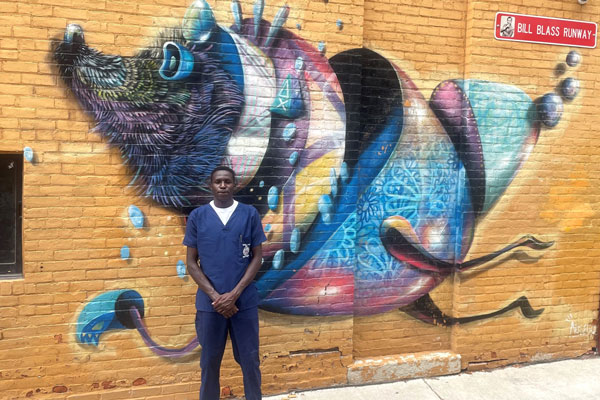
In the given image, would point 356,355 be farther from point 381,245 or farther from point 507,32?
point 507,32

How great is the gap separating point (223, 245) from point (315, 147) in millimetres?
1334

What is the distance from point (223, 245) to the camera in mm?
2939

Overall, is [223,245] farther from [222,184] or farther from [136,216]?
[136,216]

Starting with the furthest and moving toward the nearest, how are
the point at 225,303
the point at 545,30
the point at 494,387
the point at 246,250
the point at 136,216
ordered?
the point at 545,30, the point at 494,387, the point at 136,216, the point at 246,250, the point at 225,303

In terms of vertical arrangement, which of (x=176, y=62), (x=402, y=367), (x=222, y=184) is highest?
(x=176, y=62)

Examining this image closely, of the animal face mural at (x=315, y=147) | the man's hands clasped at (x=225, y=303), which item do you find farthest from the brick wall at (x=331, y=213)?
the man's hands clasped at (x=225, y=303)

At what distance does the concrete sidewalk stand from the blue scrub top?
1.39 metres

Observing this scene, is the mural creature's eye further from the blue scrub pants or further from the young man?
the blue scrub pants

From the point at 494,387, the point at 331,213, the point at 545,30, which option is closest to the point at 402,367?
the point at 494,387

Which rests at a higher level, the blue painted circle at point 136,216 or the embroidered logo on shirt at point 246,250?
the blue painted circle at point 136,216

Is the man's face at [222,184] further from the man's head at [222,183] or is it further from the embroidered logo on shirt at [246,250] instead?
the embroidered logo on shirt at [246,250]

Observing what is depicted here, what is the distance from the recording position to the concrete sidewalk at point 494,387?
12.8 feet

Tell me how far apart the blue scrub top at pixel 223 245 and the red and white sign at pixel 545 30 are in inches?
119

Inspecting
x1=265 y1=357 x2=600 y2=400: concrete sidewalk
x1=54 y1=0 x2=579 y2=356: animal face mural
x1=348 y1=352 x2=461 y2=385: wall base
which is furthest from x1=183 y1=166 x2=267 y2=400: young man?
x1=348 y1=352 x2=461 y2=385: wall base
